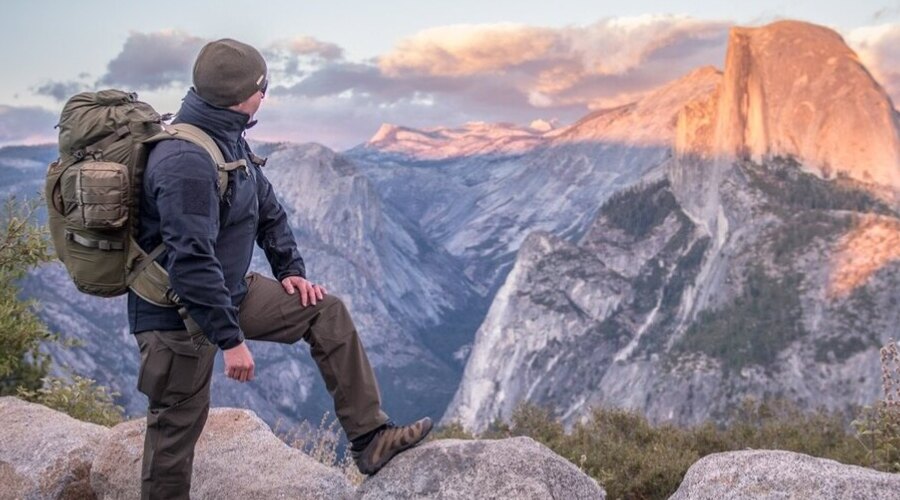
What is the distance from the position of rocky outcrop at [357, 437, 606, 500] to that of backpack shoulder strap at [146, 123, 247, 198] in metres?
2.50

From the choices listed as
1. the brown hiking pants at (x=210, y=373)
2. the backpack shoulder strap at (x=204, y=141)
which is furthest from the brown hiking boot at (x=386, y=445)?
the backpack shoulder strap at (x=204, y=141)

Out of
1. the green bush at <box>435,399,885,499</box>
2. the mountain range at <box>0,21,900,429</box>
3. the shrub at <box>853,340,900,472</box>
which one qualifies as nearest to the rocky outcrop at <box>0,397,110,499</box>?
the green bush at <box>435,399,885,499</box>

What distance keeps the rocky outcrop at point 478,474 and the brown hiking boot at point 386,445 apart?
106mm

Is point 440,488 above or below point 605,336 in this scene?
above

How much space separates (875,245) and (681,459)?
132 meters

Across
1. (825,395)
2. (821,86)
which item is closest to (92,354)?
(825,395)

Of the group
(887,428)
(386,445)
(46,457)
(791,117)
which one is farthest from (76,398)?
(791,117)

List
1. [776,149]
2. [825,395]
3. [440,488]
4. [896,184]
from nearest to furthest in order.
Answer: [440,488], [825,395], [896,184], [776,149]

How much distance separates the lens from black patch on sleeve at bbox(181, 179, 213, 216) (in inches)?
203

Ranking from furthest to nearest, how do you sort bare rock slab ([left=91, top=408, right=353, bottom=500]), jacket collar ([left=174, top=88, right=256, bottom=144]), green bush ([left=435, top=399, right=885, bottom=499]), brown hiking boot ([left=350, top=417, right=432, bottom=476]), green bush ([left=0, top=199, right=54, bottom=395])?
green bush ([left=0, top=199, right=54, bottom=395])
green bush ([left=435, top=399, right=885, bottom=499])
bare rock slab ([left=91, top=408, right=353, bottom=500])
brown hiking boot ([left=350, top=417, right=432, bottom=476])
jacket collar ([left=174, top=88, right=256, bottom=144])

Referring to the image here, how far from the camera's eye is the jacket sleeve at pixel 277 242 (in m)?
6.55

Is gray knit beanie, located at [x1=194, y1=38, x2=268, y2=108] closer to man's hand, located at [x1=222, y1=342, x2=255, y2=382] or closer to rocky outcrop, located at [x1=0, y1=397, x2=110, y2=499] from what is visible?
man's hand, located at [x1=222, y1=342, x2=255, y2=382]

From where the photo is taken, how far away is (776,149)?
170 m

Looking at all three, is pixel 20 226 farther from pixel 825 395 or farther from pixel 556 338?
pixel 556 338
